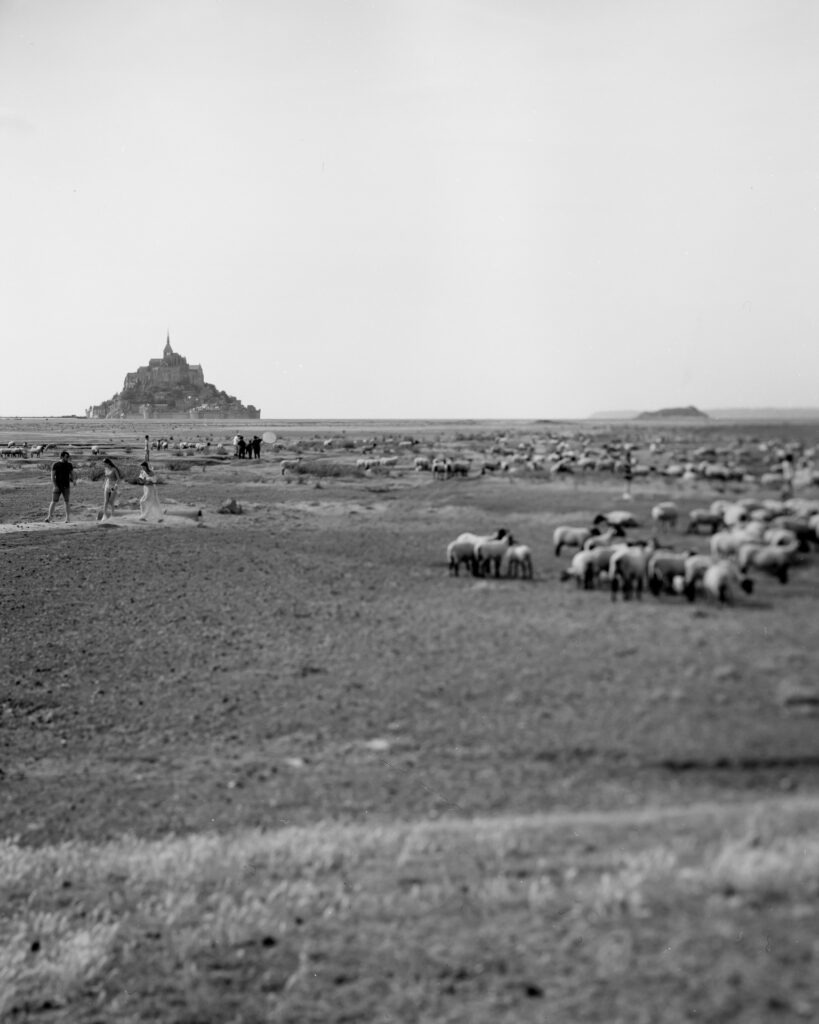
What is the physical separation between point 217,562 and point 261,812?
9.19 feet

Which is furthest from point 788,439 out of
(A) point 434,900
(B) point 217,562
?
(B) point 217,562

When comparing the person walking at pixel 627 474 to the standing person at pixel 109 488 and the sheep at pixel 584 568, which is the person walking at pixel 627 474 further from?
the standing person at pixel 109 488

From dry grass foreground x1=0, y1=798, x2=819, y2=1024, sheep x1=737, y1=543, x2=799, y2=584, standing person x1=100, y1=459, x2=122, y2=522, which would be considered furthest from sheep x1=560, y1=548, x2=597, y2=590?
standing person x1=100, y1=459, x2=122, y2=522

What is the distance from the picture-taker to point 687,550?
323 cm

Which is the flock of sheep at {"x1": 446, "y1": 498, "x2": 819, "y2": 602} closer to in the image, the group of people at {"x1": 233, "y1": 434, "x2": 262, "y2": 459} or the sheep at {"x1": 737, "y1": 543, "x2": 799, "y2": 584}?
the sheep at {"x1": 737, "y1": 543, "x2": 799, "y2": 584}

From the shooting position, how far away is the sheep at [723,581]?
2.95 meters

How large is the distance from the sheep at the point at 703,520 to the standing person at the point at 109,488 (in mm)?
9876

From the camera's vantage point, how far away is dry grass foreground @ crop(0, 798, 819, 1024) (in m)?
2.49

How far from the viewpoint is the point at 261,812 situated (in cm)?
398

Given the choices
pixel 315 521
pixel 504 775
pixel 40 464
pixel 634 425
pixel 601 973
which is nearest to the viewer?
pixel 601 973

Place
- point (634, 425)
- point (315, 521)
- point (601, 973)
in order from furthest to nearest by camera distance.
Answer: point (315, 521) < point (634, 425) < point (601, 973)

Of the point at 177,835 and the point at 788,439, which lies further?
the point at 177,835

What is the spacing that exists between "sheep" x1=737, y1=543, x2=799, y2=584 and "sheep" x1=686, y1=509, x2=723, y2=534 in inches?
9.1

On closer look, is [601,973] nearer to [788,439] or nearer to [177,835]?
[788,439]
